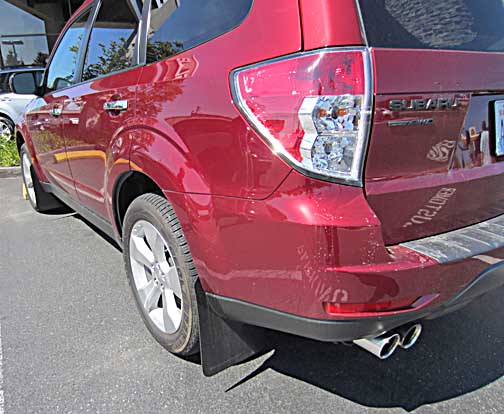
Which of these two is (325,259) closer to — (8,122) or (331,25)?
(331,25)

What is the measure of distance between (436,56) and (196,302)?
4.28 ft

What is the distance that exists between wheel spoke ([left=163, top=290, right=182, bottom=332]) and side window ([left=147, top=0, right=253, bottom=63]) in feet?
3.68

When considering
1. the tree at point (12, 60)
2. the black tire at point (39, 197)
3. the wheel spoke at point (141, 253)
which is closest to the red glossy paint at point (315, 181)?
the wheel spoke at point (141, 253)

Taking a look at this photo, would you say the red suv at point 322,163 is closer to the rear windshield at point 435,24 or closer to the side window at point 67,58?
the rear windshield at point 435,24

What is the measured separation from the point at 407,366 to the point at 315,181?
131 cm

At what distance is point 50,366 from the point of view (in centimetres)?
228

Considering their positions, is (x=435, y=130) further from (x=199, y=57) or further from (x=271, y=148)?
(x=199, y=57)

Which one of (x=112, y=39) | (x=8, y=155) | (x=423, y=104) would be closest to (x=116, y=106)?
(x=112, y=39)

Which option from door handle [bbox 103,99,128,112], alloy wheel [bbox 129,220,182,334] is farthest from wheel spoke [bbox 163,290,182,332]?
door handle [bbox 103,99,128,112]

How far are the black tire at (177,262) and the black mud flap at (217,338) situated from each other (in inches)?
1.6

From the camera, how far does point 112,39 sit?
2645 mm

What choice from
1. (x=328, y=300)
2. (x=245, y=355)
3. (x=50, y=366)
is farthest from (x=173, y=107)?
(x=50, y=366)

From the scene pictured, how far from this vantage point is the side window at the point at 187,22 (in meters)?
1.65

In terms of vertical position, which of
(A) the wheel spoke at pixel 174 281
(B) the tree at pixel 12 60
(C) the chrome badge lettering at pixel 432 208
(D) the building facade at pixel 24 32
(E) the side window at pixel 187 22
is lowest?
(A) the wheel spoke at pixel 174 281
